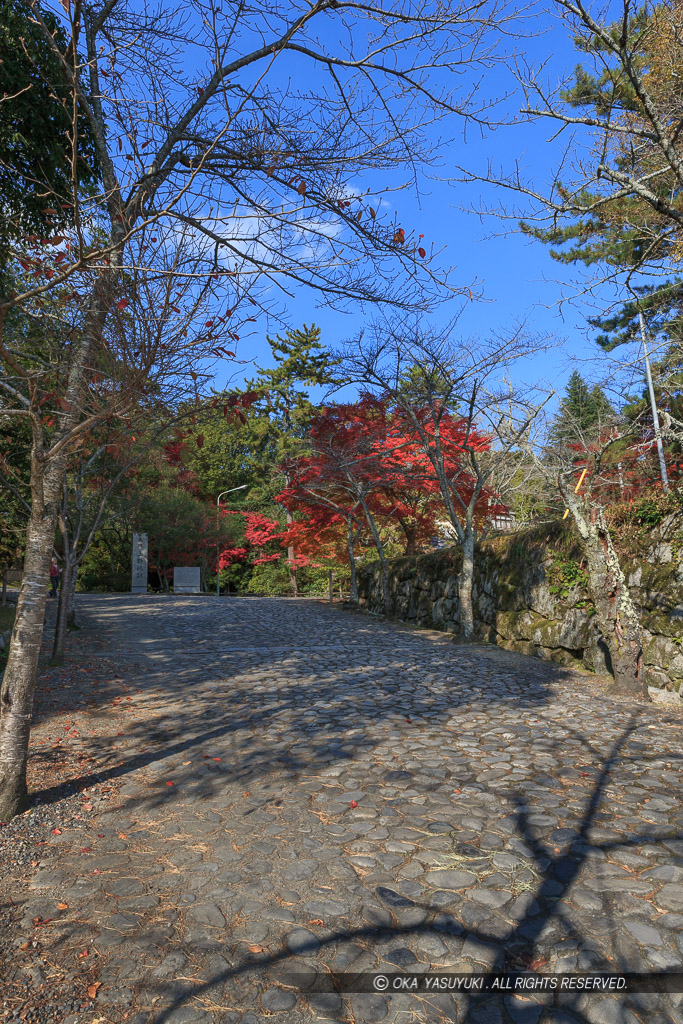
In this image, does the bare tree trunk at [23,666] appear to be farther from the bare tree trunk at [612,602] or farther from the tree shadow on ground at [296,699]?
the bare tree trunk at [612,602]

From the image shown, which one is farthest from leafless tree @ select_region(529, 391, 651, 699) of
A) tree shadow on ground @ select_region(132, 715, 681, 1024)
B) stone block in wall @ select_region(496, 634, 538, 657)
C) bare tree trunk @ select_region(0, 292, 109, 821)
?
bare tree trunk @ select_region(0, 292, 109, 821)

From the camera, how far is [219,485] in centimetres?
3334

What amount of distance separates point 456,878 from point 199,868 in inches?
53.9

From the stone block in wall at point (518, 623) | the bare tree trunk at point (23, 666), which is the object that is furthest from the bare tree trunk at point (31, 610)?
the stone block in wall at point (518, 623)

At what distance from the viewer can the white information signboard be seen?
2778cm

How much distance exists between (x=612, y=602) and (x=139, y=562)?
2291 cm

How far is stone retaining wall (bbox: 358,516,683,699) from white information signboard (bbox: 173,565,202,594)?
1422 cm

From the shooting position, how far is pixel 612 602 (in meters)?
7.73

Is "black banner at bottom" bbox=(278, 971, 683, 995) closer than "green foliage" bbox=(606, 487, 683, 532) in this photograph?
Yes

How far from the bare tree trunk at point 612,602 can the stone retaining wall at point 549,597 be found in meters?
0.36

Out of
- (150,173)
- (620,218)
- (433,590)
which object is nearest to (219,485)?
(433,590)

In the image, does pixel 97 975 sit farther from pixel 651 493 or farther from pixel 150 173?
pixel 651 493

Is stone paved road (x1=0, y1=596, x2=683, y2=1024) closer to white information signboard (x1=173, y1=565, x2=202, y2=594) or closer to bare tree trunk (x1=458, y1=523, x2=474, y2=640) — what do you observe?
bare tree trunk (x1=458, y1=523, x2=474, y2=640)

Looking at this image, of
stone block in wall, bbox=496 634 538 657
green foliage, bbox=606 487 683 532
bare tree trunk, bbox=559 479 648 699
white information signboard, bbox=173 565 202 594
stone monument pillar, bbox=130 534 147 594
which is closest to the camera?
bare tree trunk, bbox=559 479 648 699
